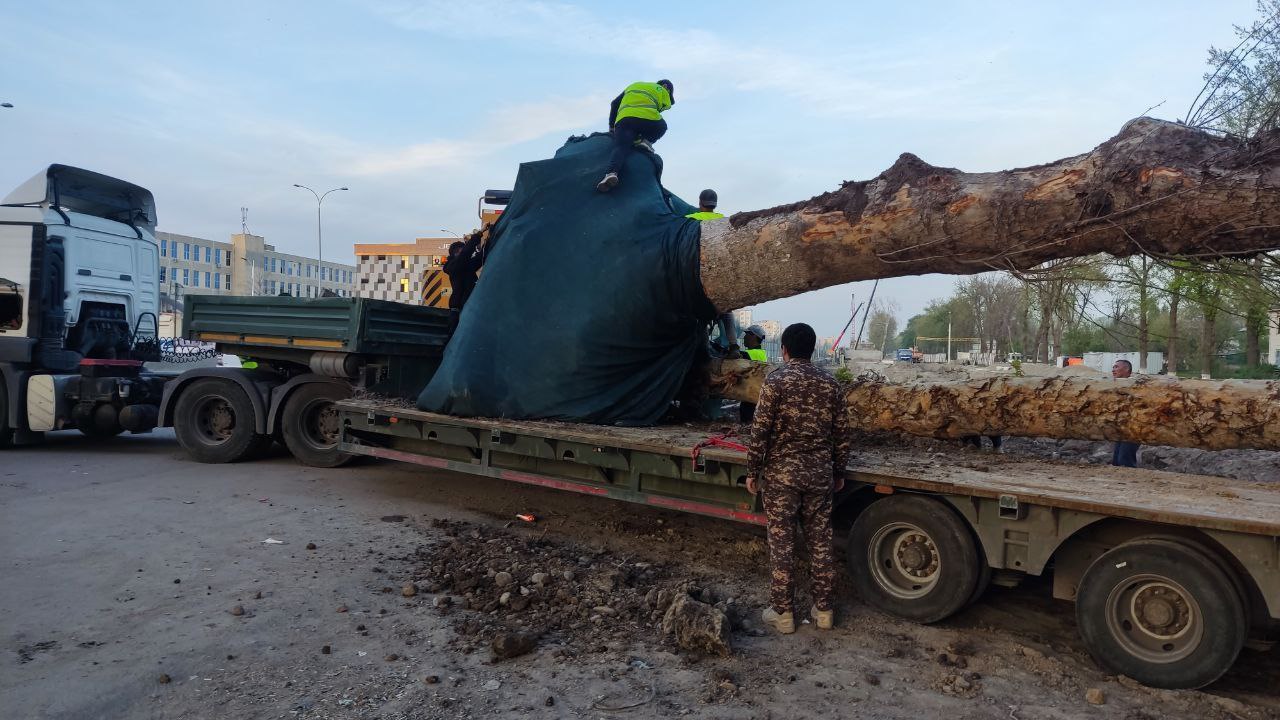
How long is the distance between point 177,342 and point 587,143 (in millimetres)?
24872

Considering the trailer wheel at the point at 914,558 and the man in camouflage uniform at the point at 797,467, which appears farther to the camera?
the man in camouflage uniform at the point at 797,467

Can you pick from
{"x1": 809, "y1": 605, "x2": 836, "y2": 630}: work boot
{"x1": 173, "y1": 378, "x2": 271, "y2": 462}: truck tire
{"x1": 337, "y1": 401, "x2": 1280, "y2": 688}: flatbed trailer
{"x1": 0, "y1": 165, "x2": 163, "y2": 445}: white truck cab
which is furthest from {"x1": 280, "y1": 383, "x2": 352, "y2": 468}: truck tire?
{"x1": 809, "y1": 605, "x2": 836, "y2": 630}: work boot

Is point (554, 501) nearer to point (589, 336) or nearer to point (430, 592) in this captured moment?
point (589, 336)

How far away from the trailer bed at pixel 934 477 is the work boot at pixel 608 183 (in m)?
2.05

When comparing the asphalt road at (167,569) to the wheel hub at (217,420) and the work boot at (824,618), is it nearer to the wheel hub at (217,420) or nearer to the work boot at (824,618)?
the wheel hub at (217,420)

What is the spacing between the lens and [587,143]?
7.27 metres

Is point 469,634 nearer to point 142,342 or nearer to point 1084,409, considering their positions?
point 1084,409

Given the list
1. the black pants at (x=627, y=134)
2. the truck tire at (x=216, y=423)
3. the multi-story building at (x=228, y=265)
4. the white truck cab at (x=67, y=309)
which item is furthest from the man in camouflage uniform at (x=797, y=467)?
the multi-story building at (x=228, y=265)

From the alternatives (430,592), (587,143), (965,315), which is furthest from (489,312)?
(965,315)

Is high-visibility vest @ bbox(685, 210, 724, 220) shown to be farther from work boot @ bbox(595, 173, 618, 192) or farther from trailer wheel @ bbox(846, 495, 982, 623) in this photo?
trailer wheel @ bbox(846, 495, 982, 623)

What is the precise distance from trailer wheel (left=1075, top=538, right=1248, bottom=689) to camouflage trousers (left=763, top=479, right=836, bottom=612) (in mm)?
1263

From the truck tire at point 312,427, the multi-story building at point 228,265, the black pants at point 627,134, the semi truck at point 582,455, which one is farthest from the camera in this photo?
the multi-story building at point 228,265

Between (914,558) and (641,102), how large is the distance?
459 centimetres

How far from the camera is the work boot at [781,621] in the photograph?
4398 mm
